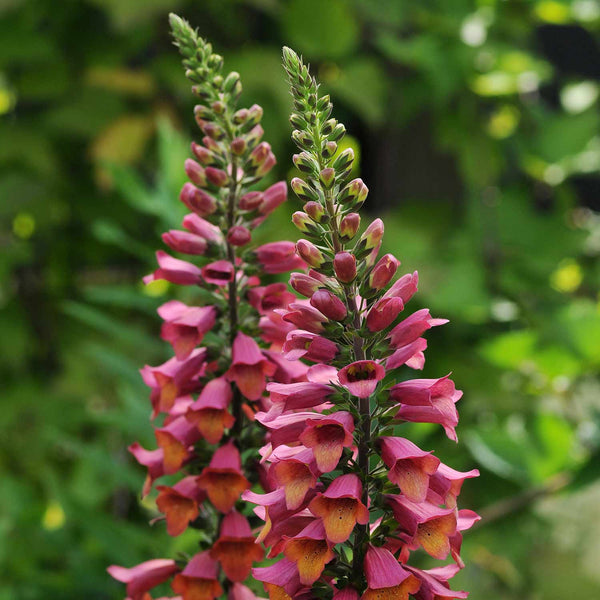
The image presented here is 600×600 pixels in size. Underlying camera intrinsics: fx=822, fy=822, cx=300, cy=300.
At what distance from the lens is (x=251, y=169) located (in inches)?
21.5

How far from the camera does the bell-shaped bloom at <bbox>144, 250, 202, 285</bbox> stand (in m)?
0.56

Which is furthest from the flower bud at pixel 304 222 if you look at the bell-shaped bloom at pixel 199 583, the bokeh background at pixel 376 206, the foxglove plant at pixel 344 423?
the bokeh background at pixel 376 206

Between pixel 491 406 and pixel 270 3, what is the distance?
90 cm

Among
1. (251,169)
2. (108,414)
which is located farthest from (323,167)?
(108,414)

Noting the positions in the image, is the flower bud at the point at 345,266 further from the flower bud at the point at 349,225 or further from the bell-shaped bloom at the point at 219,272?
the bell-shaped bloom at the point at 219,272

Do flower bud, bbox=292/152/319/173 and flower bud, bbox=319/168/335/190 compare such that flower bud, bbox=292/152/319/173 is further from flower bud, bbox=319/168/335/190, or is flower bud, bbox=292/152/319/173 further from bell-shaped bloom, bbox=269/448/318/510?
bell-shaped bloom, bbox=269/448/318/510

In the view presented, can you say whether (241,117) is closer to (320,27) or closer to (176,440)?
(176,440)

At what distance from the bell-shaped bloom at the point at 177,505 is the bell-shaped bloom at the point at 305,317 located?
0.50 feet

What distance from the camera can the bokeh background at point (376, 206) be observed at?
135cm

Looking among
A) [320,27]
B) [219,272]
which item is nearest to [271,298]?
[219,272]

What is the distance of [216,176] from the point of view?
1.71 ft

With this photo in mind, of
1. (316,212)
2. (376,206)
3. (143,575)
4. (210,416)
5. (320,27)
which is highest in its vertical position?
(320,27)

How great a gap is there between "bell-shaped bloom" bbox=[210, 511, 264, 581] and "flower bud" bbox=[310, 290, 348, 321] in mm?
156

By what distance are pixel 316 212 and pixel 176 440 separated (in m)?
0.19
